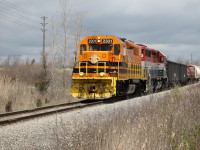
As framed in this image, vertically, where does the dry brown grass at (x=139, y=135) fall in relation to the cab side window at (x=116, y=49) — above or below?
below

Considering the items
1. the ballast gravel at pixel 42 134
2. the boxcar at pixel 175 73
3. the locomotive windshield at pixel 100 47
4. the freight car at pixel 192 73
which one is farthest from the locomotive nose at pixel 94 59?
the freight car at pixel 192 73

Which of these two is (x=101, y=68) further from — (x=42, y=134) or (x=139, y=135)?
(x=139, y=135)

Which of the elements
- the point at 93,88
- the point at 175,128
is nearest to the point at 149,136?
the point at 175,128

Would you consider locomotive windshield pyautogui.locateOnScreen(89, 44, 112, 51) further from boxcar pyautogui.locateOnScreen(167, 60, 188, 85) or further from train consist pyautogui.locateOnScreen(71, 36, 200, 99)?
boxcar pyautogui.locateOnScreen(167, 60, 188, 85)

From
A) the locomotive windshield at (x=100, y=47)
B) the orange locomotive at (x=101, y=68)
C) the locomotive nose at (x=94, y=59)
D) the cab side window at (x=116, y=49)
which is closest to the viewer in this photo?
the orange locomotive at (x=101, y=68)

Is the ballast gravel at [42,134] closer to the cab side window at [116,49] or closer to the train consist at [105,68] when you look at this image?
the train consist at [105,68]

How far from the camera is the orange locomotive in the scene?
16.9m

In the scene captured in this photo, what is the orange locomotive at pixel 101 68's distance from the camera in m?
16.9

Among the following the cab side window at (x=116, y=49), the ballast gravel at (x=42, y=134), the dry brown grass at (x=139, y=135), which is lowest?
the ballast gravel at (x=42, y=134)

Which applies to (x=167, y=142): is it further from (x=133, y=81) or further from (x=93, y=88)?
(x=133, y=81)

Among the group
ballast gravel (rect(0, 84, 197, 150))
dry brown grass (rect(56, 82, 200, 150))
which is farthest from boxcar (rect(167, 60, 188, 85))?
dry brown grass (rect(56, 82, 200, 150))

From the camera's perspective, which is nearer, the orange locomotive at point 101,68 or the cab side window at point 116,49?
the orange locomotive at point 101,68

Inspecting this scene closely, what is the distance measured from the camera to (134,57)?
807 inches

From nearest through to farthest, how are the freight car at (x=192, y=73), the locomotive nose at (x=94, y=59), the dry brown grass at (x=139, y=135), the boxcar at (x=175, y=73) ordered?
1. the dry brown grass at (x=139, y=135)
2. the locomotive nose at (x=94, y=59)
3. the boxcar at (x=175, y=73)
4. the freight car at (x=192, y=73)
